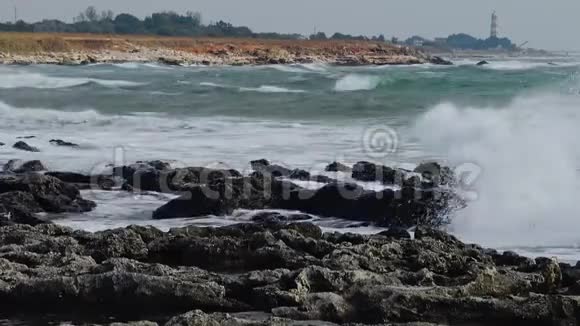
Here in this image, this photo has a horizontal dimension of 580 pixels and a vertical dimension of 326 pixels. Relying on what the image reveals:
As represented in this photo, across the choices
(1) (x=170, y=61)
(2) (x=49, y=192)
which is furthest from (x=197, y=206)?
(1) (x=170, y=61)

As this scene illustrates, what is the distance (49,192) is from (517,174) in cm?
591

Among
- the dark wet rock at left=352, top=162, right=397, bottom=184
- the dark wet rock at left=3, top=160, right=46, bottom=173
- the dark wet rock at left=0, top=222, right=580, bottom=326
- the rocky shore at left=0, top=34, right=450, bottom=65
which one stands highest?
the rocky shore at left=0, top=34, right=450, bottom=65

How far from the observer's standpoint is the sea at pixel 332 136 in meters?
9.95

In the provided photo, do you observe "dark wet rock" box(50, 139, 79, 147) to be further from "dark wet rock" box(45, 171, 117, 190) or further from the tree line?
the tree line

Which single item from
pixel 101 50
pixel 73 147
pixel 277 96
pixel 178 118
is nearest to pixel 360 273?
pixel 73 147

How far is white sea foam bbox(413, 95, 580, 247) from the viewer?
942 cm

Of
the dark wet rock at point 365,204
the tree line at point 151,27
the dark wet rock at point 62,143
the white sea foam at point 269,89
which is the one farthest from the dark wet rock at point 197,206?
the tree line at point 151,27

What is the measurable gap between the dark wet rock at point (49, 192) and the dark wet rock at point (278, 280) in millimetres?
2939

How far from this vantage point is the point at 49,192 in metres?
10.5

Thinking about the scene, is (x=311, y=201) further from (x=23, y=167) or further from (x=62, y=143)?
(x=62, y=143)

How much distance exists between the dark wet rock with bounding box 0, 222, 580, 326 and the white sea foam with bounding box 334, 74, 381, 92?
33224mm

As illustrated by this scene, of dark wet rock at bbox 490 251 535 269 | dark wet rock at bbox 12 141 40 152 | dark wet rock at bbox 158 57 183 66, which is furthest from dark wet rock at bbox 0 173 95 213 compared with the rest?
dark wet rock at bbox 158 57 183 66

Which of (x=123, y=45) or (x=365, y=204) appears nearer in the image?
(x=365, y=204)

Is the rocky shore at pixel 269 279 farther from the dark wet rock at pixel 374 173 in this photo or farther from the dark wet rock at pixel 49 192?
the dark wet rock at pixel 374 173
